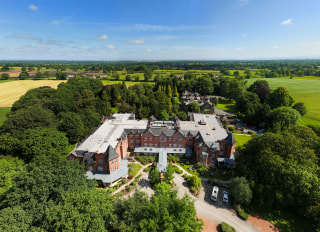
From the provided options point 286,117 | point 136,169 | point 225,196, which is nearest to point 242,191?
point 225,196

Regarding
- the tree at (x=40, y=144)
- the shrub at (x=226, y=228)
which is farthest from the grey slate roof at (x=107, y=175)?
the shrub at (x=226, y=228)

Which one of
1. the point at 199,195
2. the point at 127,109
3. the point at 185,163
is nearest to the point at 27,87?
the point at 127,109

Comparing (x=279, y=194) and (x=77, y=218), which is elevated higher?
(x=77, y=218)

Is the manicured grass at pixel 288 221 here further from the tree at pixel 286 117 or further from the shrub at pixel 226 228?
the tree at pixel 286 117

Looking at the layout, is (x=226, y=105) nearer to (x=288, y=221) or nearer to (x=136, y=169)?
(x=288, y=221)

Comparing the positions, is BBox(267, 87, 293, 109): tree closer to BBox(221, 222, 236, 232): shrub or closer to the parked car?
the parked car

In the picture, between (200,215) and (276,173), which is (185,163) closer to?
(200,215)
